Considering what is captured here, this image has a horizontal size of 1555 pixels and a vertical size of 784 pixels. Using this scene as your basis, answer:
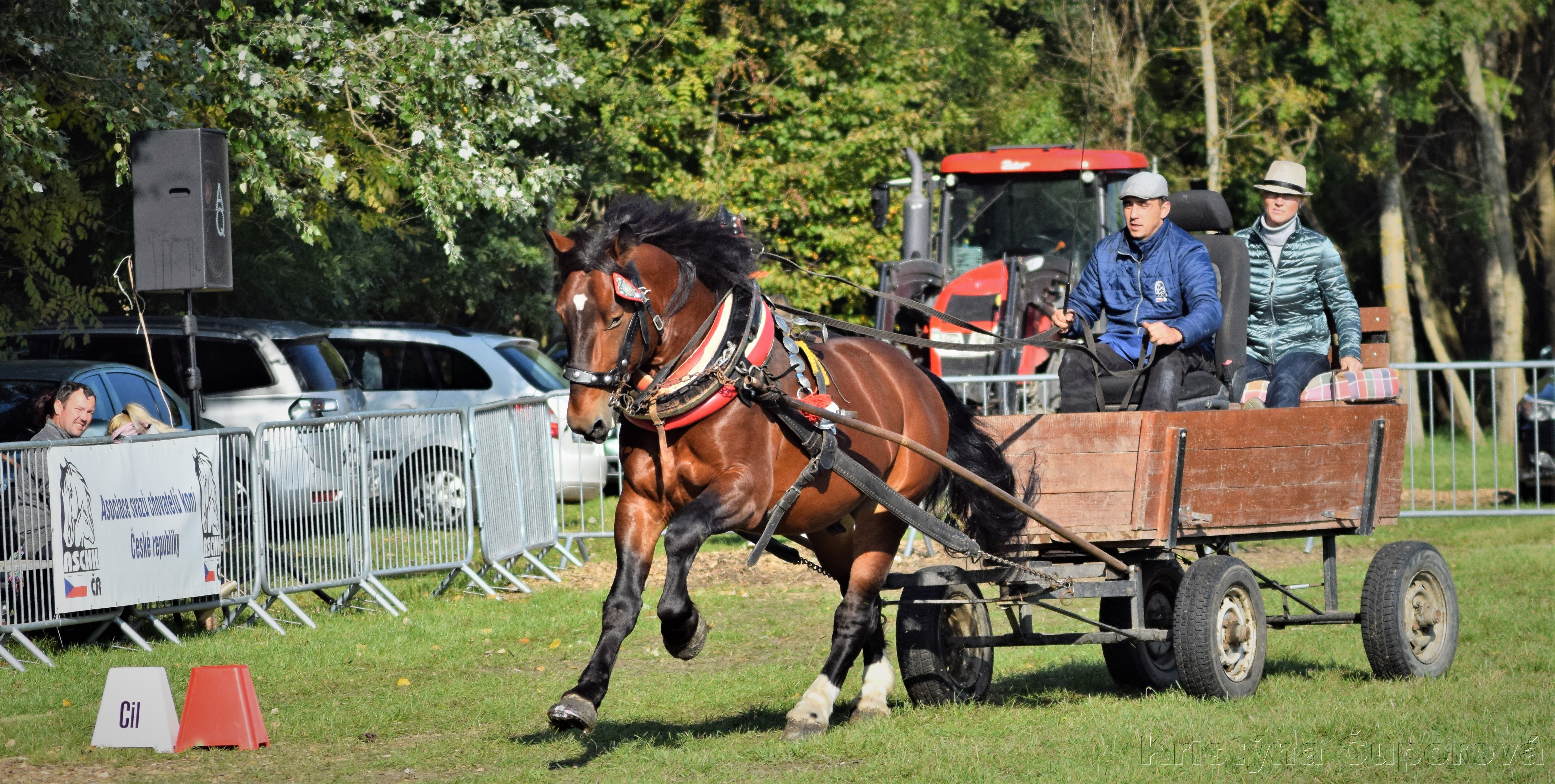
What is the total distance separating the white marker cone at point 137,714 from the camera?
6.35 metres

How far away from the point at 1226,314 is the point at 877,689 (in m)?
2.39

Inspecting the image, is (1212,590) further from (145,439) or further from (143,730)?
(145,439)

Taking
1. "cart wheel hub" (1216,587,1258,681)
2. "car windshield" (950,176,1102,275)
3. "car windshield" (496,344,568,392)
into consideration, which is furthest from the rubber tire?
"car windshield" (950,176,1102,275)

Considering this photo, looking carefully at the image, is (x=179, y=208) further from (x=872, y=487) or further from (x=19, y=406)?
(x=872, y=487)

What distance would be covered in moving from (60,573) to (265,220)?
6.71m

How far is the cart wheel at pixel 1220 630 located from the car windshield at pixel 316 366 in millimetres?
9118

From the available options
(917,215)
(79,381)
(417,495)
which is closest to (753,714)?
(417,495)

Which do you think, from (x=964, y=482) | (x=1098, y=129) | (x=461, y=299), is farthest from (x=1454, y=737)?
(x=1098, y=129)

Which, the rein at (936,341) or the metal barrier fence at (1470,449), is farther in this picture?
the metal barrier fence at (1470,449)

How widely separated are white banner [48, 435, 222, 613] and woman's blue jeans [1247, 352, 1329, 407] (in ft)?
18.8

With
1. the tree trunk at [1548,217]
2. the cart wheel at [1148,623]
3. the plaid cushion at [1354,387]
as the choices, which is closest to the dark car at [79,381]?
the cart wheel at [1148,623]

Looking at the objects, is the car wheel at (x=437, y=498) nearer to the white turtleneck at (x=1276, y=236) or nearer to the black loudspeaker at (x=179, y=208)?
the black loudspeaker at (x=179, y=208)

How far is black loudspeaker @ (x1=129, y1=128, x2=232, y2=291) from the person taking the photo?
33.2ft

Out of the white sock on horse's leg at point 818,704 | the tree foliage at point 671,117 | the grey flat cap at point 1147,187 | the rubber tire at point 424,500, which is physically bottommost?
the white sock on horse's leg at point 818,704
